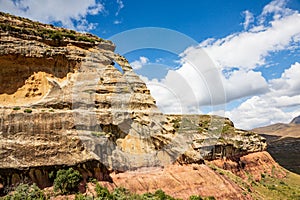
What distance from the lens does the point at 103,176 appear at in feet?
112

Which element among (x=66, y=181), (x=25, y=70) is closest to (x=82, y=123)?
(x=66, y=181)

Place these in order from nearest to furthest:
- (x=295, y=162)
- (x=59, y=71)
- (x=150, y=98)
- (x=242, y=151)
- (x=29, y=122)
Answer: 1. (x=29, y=122)
2. (x=59, y=71)
3. (x=150, y=98)
4. (x=242, y=151)
5. (x=295, y=162)

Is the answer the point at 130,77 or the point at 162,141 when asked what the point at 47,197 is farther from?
Result: the point at 130,77

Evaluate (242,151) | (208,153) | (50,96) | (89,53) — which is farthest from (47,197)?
(242,151)

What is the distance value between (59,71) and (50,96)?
160 inches

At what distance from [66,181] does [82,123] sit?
702 centimetres

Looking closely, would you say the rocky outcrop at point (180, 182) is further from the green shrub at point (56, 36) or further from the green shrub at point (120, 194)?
the green shrub at point (56, 36)

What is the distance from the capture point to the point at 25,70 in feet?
113

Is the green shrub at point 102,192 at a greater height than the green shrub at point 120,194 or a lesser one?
greater

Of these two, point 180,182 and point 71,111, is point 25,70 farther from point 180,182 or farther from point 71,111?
point 180,182

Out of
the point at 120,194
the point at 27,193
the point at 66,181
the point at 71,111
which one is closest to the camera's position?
the point at 27,193

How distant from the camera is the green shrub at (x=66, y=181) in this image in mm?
28969

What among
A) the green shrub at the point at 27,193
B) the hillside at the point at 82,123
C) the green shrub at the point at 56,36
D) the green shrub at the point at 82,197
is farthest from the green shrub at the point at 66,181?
the green shrub at the point at 56,36

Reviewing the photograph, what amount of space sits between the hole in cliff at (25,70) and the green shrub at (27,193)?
11408 millimetres
